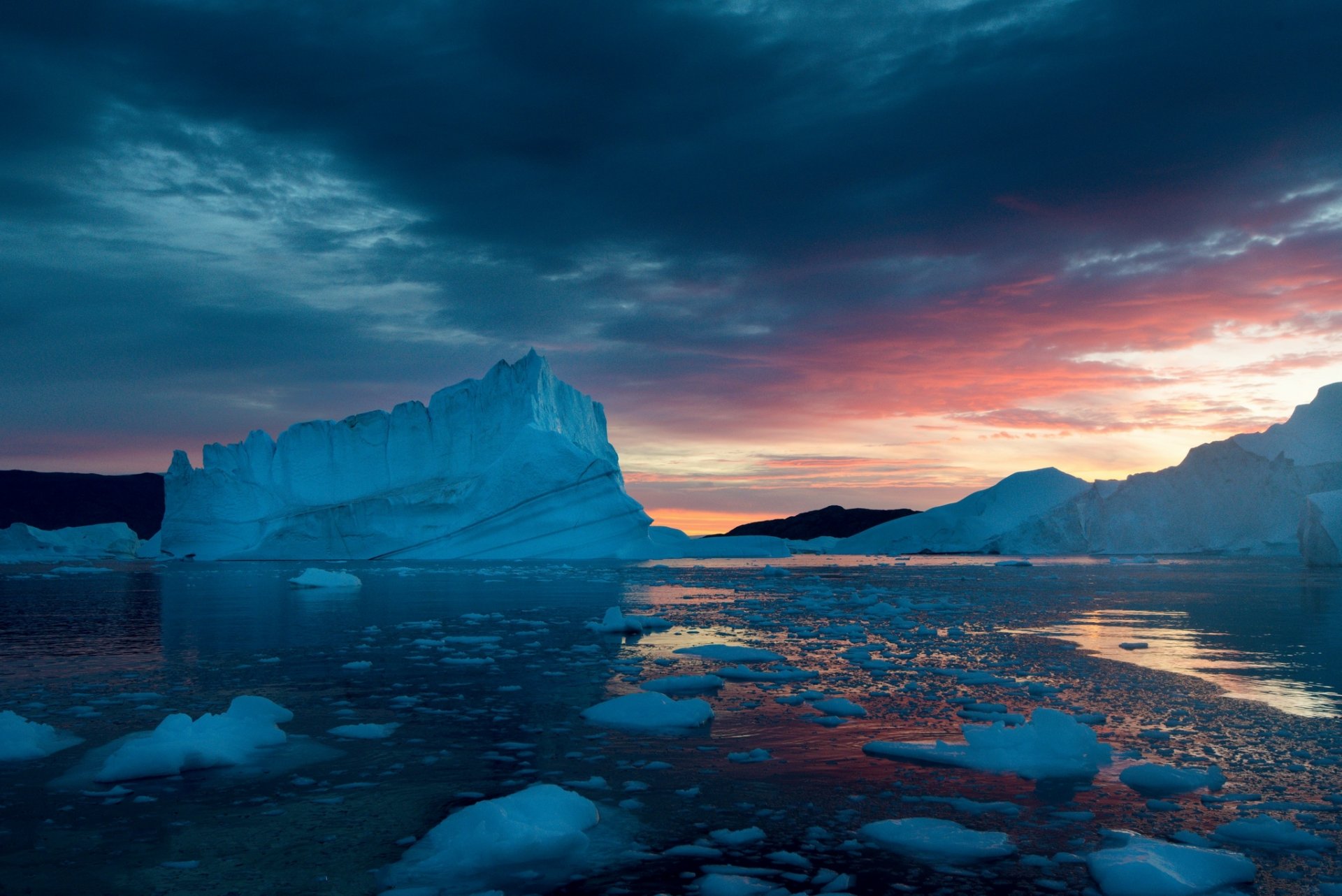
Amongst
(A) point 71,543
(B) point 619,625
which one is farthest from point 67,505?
(B) point 619,625

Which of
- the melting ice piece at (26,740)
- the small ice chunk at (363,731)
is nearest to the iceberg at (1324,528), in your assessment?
the small ice chunk at (363,731)

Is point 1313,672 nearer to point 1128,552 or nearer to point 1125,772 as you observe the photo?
point 1125,772

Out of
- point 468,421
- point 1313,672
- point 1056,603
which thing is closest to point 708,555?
point 468,421

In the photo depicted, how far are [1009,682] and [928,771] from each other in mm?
2994

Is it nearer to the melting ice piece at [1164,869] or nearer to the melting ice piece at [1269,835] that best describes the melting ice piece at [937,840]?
the melting ice piece at [1164,869]

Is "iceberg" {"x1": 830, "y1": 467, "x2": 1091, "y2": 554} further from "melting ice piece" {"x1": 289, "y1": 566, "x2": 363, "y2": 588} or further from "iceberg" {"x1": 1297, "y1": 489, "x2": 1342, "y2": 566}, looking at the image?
"melting ice piece" {"x1": 289, "y1": 566, "x2": 363, "y2": 588}

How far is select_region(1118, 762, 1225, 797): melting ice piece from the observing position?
466cm

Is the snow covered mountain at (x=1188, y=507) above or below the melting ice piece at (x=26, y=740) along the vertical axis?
above

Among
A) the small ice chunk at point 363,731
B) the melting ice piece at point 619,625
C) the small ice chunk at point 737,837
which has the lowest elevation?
the small ice chunk at point 737,837

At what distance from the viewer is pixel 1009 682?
7648 mm

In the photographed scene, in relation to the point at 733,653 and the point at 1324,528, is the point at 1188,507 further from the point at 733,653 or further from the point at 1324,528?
the point at 733,653

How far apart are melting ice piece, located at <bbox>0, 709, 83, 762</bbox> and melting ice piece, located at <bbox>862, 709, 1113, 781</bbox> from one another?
481 cm

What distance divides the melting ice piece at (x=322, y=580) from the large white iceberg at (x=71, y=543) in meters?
28.6

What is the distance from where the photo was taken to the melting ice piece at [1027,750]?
5066 mm
